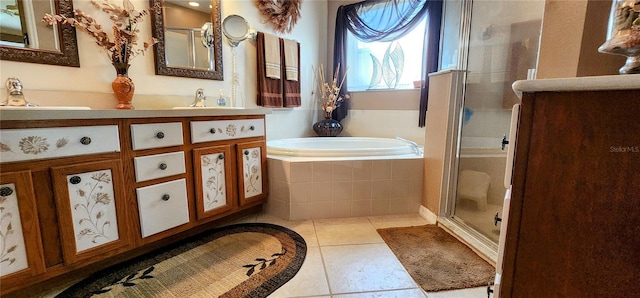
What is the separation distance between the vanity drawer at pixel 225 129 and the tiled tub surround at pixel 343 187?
0.27 meters

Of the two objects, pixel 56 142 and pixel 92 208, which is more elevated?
pixel 56 142

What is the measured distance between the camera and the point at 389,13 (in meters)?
2.78

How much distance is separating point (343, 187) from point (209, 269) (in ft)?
3.37

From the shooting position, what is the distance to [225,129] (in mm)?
1699

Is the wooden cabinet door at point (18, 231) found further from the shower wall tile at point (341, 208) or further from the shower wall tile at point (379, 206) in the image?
the shower wall tile at point (379, 206)

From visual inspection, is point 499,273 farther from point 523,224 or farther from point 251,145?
point 251,145

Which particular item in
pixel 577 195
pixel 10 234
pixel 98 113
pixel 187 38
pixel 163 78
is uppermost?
pixel 187 38

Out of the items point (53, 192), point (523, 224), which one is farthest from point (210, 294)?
point (523, 224)

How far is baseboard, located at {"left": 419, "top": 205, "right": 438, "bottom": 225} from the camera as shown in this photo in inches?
75.9

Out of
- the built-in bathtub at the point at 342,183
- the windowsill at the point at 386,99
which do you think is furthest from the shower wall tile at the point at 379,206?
the windowsill at the point at 386,99

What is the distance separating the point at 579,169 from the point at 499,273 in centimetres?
40

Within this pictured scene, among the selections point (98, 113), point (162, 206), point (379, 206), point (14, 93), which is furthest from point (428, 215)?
point (14, 93)

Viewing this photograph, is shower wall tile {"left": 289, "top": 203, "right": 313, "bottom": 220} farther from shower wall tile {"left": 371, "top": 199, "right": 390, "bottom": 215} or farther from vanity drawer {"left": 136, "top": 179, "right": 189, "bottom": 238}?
vanity drawer {"left": 136, "top": 179, "right": 189, "bottom": 238}

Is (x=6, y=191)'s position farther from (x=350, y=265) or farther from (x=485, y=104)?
(x=485, y=104)
